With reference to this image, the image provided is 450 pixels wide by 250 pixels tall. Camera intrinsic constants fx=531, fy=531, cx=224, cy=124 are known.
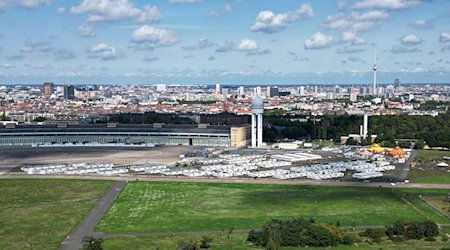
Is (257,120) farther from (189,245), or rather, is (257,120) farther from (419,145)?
(189,245)

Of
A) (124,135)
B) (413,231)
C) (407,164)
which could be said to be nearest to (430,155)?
(407,164)

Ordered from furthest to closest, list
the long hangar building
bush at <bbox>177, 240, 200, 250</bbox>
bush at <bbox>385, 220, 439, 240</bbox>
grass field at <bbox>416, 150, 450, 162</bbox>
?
the long hangar building, grass field at <bbox>416, 150, 450, 162</bbox>, bush at <bbox>385, 220, 439, 240</bbox>, bush at <bbox>177, 240, 200, 250</bbox>

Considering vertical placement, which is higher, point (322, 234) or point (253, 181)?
point (322, 234)

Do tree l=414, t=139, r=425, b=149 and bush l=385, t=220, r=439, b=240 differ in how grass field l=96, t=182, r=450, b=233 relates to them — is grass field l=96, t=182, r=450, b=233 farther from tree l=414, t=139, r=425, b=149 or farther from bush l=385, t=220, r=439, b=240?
tree l=414, t=139, r=425, b=149

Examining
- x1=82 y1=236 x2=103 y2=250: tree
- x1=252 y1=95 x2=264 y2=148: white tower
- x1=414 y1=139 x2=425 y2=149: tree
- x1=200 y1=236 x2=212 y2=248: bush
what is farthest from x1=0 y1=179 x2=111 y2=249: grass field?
x1=414 y1=139 x2=425 y2=149: tree

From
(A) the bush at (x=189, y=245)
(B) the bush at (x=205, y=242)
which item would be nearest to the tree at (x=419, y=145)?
(B) the bush at (x=205, y=242)

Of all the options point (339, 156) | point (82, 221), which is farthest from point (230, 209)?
point (339, 156)

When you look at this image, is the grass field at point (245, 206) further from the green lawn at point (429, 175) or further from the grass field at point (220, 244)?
the green lawn at point (429, 175)
